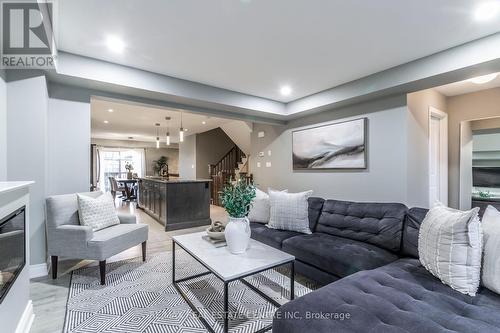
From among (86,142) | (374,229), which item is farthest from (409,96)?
(86,142)

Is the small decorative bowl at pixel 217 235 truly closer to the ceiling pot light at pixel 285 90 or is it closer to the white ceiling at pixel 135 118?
the ceiling pot light at pixel 285 90

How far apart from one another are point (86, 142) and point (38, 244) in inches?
50.0

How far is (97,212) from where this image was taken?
285 centimetres

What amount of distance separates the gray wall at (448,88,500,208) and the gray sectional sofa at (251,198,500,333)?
2303 millimetres

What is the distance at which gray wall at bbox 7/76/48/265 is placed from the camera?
8.14 feet

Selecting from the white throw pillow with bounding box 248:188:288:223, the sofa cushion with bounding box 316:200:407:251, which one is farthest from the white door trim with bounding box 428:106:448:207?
the white throw pillow with bounding box 248:188:288:223

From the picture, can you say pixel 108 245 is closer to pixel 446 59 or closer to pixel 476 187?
pixel 446 59

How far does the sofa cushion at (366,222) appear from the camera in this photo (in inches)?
96.7

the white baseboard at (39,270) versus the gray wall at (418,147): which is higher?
the gray wall at (418,147)

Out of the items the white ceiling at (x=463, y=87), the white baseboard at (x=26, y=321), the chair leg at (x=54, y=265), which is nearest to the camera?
Result: the white baseboard at (x=26, y=321)

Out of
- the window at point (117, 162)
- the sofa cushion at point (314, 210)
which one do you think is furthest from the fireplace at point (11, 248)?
the window at point (117, 162)

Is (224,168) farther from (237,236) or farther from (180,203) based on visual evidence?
(237,236)

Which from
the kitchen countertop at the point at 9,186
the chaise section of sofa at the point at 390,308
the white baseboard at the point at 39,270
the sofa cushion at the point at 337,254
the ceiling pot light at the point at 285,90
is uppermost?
the ceiling pot light at the point at 285,90

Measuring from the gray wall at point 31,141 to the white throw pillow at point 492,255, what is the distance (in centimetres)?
385
